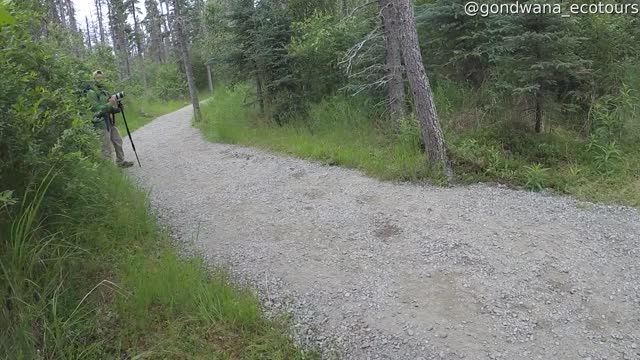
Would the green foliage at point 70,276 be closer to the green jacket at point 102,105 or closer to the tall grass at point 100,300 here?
A: the tall grass at point 100,300

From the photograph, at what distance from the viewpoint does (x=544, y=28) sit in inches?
260

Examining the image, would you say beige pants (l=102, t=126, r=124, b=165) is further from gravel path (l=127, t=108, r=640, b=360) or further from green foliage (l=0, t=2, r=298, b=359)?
green foliage (l=0, t=2, r=298, b=359)

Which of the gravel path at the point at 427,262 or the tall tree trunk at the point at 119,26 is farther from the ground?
the tall tree trunk at the point at 119,26

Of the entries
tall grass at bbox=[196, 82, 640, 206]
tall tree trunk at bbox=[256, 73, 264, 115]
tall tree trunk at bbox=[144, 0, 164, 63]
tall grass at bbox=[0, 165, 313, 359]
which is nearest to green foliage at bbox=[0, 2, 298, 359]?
tall grass at bbox=[0, 165, 313, 359]

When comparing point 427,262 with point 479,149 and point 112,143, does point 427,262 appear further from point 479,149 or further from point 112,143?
point 112,143

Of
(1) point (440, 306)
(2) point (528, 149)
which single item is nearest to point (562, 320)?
(1) point (440, 306)

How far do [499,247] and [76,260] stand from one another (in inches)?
162

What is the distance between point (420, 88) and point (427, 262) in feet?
10.0

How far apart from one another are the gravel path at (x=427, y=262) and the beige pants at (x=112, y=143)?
2.16 meters

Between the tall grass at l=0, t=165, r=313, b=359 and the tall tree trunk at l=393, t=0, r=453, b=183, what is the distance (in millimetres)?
3802

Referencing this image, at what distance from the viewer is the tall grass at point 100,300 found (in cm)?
300

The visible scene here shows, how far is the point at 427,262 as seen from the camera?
4328 millimetres

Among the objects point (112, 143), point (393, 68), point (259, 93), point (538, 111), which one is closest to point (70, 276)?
point (112, 143)

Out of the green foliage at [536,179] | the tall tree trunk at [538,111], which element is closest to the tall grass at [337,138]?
the green foliage at [536,179]
